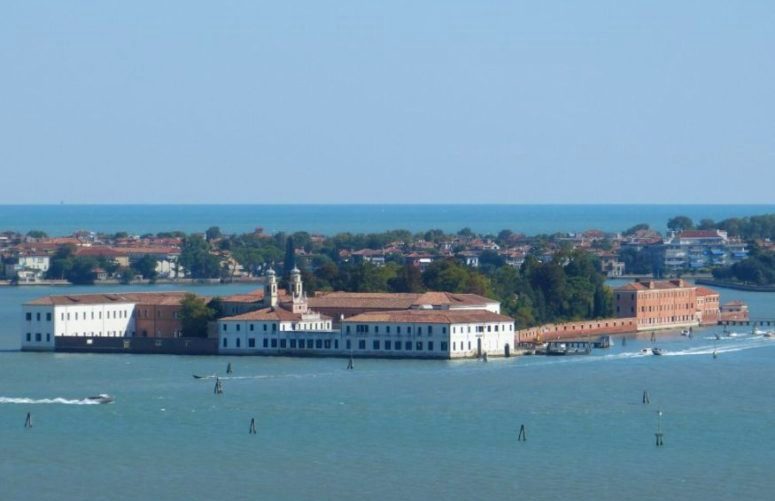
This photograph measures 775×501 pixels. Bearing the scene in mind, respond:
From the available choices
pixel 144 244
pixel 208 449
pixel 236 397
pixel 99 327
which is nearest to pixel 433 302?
pixel 99 327

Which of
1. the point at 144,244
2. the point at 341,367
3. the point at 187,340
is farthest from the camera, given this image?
the point at 144,244

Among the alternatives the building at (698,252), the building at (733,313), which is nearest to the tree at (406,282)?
the building at (733,313)

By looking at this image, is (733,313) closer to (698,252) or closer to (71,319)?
(71,319)

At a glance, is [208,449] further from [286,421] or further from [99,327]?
[99,327]

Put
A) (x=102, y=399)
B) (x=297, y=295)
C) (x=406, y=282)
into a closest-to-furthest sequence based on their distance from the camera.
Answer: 1. (x=102, y=399)
2. (x=297, y=295)
3. (x=406, y=282)

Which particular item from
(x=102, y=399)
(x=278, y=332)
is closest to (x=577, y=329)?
(x=278, y=332)

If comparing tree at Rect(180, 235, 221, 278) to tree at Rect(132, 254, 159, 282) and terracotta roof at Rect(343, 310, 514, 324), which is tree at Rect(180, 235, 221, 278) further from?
terracotta roof at Rect(343, 310, 514, 324)

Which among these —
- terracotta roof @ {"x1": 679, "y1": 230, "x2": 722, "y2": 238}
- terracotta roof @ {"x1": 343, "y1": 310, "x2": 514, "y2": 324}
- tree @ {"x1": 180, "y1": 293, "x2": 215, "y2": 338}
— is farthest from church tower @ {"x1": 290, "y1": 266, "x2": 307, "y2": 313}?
terracotta roof @ {"x1": 679, "y1": 230, "x2": 722, "y2": 238}
